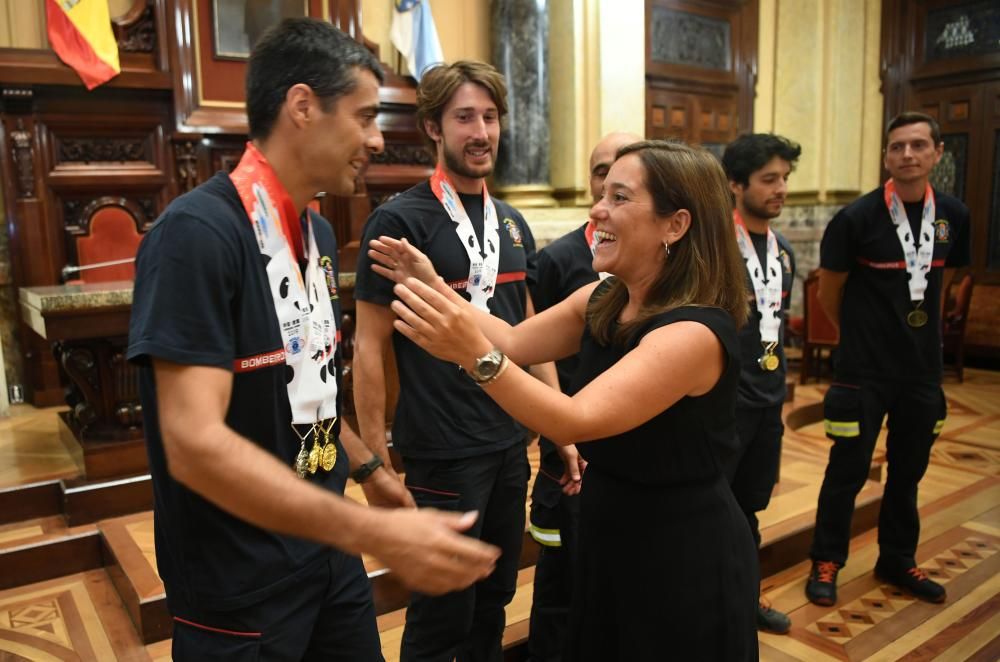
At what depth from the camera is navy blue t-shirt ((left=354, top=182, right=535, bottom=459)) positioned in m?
2.02

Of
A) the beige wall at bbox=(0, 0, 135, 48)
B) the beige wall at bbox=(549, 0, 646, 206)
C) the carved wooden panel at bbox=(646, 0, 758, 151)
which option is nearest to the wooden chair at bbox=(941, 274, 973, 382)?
the carved wooden panel at bbox=(646, 0, 758, 151)

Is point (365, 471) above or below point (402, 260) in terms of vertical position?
below

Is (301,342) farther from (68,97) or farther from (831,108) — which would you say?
(831,108)

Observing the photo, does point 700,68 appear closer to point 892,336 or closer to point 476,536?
point 892,336

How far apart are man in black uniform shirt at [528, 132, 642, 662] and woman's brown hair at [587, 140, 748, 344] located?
799 mm

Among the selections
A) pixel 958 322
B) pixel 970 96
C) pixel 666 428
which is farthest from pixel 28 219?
pixel 970 96

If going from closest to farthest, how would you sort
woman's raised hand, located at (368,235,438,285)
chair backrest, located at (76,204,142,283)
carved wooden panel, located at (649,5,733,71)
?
woman's raised hand, located at (368,235,438,285), chair backrest, located at (76,204,142,283), carved wooden panel, located at (649,5,733,71)

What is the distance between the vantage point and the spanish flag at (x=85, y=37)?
16.4ft

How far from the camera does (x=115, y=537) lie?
322 cm

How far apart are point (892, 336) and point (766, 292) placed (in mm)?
667

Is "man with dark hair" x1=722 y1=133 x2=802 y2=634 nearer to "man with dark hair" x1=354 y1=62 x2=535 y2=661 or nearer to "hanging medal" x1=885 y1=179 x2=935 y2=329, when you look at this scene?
"hanging medal" x1=885 y1=179 x2=935 y2=329

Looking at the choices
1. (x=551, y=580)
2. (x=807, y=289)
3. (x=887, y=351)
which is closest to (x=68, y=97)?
Answer: (x=551, y=580)

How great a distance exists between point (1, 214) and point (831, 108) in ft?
24.4

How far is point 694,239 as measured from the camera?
158 cm
